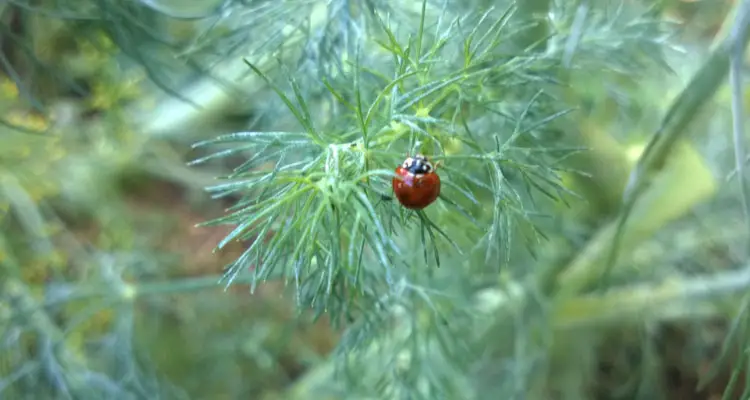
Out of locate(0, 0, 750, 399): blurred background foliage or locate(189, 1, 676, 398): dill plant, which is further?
locate(0, 0, 750, 399): blurred background foliage

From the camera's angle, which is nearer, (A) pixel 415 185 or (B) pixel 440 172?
(A) pixel 415 185

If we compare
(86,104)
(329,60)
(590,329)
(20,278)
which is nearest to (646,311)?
(590,329)

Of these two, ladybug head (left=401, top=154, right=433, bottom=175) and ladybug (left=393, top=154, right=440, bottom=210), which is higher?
ladybug head (left=401, top=154, right=433, bottom=175)

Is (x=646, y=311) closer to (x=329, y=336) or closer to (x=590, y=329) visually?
(x=590, y=329)
